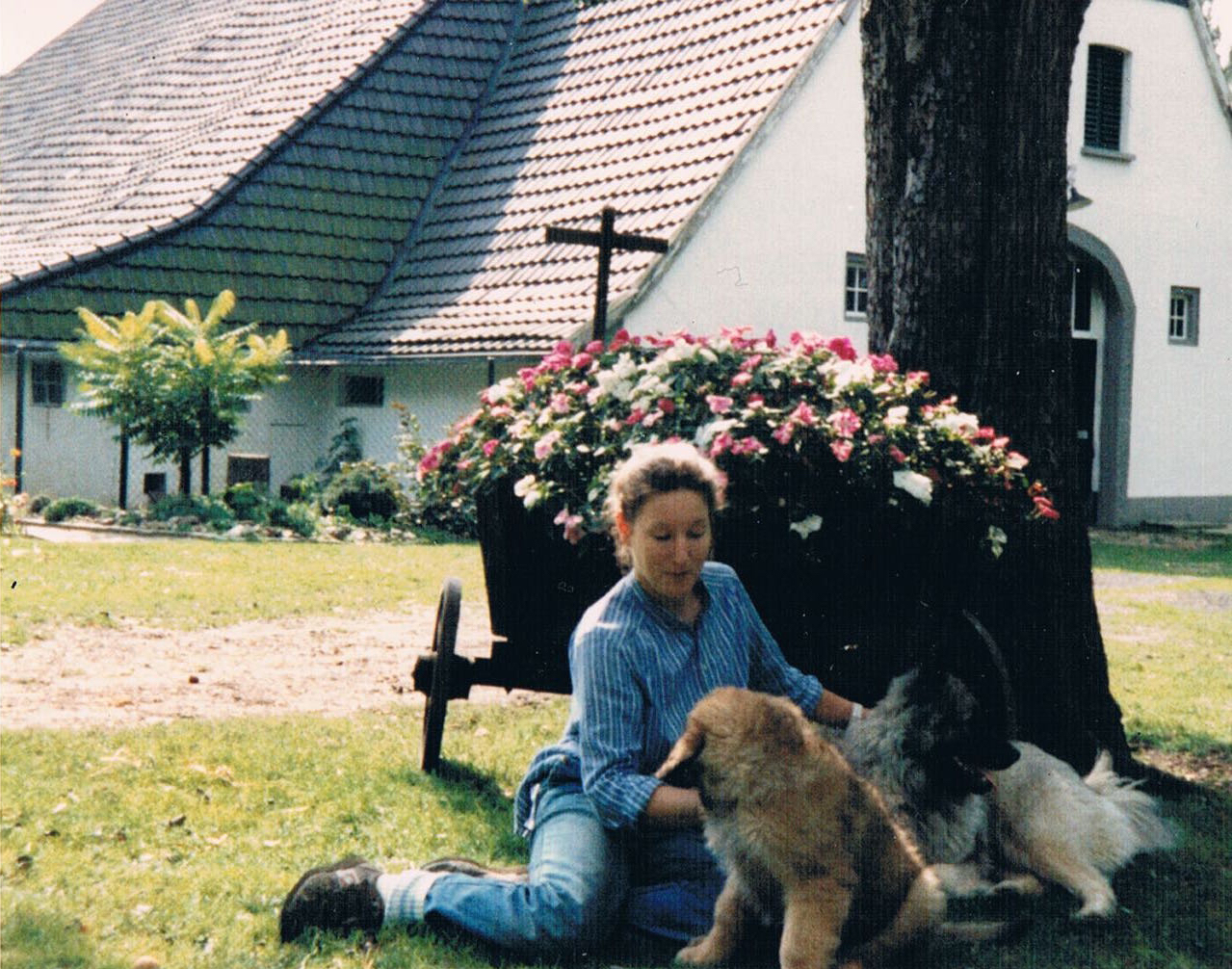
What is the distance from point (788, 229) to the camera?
17.2 m

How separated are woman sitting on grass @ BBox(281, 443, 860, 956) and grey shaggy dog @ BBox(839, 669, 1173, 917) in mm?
510

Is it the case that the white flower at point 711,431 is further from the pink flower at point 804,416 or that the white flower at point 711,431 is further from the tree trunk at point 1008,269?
the tree trunk at point 1008,269

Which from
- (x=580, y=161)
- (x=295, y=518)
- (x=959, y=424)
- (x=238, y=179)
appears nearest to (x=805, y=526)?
(x=959, y=424)

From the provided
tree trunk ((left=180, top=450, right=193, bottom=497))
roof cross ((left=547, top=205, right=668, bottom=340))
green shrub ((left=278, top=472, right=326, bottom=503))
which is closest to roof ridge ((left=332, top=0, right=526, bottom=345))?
green shrub ((left=278, top=472, right=326, bottom=503))

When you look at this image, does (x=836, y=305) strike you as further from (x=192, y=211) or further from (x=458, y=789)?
(x=458, y=789)

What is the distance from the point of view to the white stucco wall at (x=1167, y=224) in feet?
68.0

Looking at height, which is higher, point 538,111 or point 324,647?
point 538,111

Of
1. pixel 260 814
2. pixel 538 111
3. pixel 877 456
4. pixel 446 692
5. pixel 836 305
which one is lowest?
pixel 260 814

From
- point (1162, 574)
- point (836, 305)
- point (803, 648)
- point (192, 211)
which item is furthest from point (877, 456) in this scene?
point (192, 211)

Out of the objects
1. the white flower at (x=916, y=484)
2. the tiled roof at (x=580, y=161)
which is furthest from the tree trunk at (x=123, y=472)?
the white flower at (x=916, y=484)

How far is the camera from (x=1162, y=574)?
1438 centimetres

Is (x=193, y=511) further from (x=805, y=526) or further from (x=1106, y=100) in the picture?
(x=1106, y=100)

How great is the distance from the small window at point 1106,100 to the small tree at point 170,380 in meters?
11.6

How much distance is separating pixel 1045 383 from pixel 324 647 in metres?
4.70
